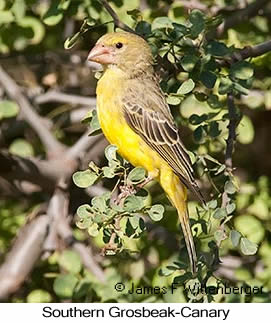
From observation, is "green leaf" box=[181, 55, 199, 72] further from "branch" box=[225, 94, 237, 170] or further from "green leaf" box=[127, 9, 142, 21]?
"green leaf" box=[127, 9, 142, 21]

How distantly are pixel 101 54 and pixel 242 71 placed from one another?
1.83 feet

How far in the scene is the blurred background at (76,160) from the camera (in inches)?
166

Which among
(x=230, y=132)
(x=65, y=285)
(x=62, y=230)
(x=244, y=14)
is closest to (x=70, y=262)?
(x=65, y=285)

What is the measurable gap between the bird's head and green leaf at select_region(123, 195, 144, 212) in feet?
2.33

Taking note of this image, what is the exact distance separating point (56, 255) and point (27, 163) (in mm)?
431

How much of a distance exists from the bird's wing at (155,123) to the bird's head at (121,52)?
0.13 m

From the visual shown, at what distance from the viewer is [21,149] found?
198 inches

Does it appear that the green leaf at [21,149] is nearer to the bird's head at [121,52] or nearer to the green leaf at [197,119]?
the bird's head at [121,52]

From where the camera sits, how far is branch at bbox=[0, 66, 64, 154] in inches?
188

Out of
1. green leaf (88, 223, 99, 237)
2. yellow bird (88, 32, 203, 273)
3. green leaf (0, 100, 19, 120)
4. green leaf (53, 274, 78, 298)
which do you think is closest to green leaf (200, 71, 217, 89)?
yellow bird (88, 32, 203, 273)

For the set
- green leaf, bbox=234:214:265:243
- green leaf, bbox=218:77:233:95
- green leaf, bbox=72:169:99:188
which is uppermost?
green leaf, bbox=72:169:99:188

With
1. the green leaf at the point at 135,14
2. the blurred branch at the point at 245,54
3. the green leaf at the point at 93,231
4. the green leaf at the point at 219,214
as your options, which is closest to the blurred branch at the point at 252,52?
the blurred branch at the point at 245,54

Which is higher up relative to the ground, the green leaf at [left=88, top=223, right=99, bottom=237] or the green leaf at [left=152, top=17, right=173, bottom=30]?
the green leaf at [left=152, top=17, right=173, bottom=30]
